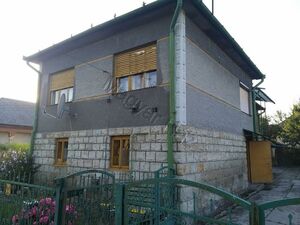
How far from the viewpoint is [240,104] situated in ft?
36.7

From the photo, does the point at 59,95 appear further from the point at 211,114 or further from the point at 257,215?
the point at 257,215

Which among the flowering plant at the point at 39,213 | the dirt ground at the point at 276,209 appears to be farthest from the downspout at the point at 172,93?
the flowering plant at the point at 39,213

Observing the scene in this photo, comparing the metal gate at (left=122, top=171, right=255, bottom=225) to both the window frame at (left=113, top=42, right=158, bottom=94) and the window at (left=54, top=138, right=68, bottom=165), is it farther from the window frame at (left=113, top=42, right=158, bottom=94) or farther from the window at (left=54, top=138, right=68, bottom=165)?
the window at (left=54, top=138, right=68, bottom=165)

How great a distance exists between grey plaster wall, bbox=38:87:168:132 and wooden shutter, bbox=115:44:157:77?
2.25 ft

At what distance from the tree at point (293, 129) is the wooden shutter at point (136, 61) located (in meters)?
16.8

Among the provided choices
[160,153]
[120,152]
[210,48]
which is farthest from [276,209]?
[210,48]

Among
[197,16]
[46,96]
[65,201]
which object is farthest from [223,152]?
[46,96]

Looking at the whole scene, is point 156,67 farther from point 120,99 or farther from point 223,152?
point 223,152

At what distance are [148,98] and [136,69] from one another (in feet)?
3.59

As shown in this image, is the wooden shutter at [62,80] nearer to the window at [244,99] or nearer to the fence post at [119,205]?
the fence post at [119,205]

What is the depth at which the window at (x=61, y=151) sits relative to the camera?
30.4ft

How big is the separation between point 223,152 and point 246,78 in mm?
5088

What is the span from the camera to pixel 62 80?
32.7 ft

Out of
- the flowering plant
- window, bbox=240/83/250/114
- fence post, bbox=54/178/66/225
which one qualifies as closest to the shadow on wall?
window, bbox=240/83/250/114
